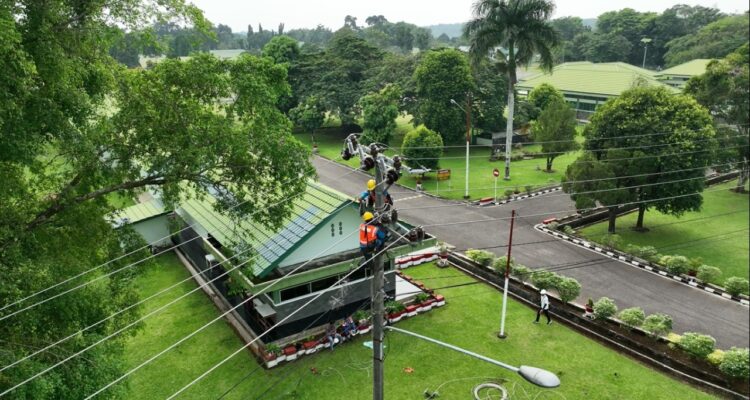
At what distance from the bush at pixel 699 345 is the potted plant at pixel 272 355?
12.2 metres

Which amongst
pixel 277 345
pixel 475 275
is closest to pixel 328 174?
pixel 475 275

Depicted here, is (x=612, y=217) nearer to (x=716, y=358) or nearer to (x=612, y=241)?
(x=612, y=241)

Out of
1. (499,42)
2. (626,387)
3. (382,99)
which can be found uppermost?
(499,42)

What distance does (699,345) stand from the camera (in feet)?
47.7

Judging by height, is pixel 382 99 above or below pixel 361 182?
above

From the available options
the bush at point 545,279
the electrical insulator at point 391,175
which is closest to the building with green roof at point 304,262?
the bush at point 545,279

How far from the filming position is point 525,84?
66812 millimetres

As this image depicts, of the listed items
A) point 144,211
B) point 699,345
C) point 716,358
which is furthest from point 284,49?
point 716,358

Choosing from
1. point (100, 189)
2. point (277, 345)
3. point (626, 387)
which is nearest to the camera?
point (100, 189)

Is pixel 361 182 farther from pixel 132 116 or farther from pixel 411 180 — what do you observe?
pixel 132 116

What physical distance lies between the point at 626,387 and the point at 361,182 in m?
25.8

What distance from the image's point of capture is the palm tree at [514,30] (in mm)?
31531

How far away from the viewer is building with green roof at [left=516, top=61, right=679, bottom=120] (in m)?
A: 58.2

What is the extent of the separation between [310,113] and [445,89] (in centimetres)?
1409
